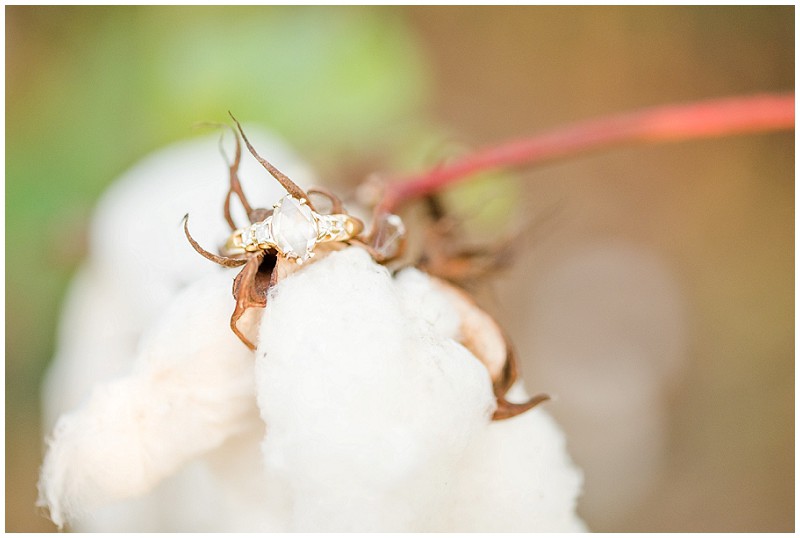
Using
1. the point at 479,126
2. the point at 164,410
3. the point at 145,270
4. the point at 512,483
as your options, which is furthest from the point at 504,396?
the point at 479,126

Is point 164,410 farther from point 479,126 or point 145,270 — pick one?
point 479,126

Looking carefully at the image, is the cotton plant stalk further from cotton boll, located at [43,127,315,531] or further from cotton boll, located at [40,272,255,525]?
cotton boll, located at [43,127,315,531]

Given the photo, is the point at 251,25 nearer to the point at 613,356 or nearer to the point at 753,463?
the point at 613,356

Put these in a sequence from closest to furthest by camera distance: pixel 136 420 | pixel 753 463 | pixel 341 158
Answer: pixel 136 420, pixel 341 158, pixel 753 463

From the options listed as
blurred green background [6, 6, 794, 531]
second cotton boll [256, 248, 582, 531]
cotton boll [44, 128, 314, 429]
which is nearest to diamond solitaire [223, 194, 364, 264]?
second cotton boll [256, 248, 582, 531]

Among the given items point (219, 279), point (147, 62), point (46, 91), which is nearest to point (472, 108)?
point (147, 62)

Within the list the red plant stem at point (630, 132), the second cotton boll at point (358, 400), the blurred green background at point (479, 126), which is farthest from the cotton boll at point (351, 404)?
the blurred green background at point (479, 126)
